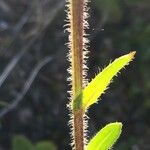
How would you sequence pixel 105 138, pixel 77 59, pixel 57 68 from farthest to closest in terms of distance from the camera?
pixel 57 68, pixel 105 138, pixel 77 59

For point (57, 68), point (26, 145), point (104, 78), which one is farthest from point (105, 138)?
point (57, 68)

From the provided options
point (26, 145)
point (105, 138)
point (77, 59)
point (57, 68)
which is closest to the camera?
point (77, 59)

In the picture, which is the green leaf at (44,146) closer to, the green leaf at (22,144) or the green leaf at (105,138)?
the green leaf at (22,144)

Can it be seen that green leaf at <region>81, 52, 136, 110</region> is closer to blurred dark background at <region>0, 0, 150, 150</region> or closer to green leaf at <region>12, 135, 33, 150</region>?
green leaf at <region>12, 135, 33, 150</region>

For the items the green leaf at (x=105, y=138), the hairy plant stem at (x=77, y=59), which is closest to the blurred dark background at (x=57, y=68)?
the green leaf at (x=105, y=138)

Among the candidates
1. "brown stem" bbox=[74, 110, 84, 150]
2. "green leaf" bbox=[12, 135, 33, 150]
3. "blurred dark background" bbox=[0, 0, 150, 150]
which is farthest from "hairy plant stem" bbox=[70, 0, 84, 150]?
"blurred dark background" bbox=[0, 0, 150, 150]

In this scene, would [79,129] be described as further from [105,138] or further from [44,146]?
[44,146]
